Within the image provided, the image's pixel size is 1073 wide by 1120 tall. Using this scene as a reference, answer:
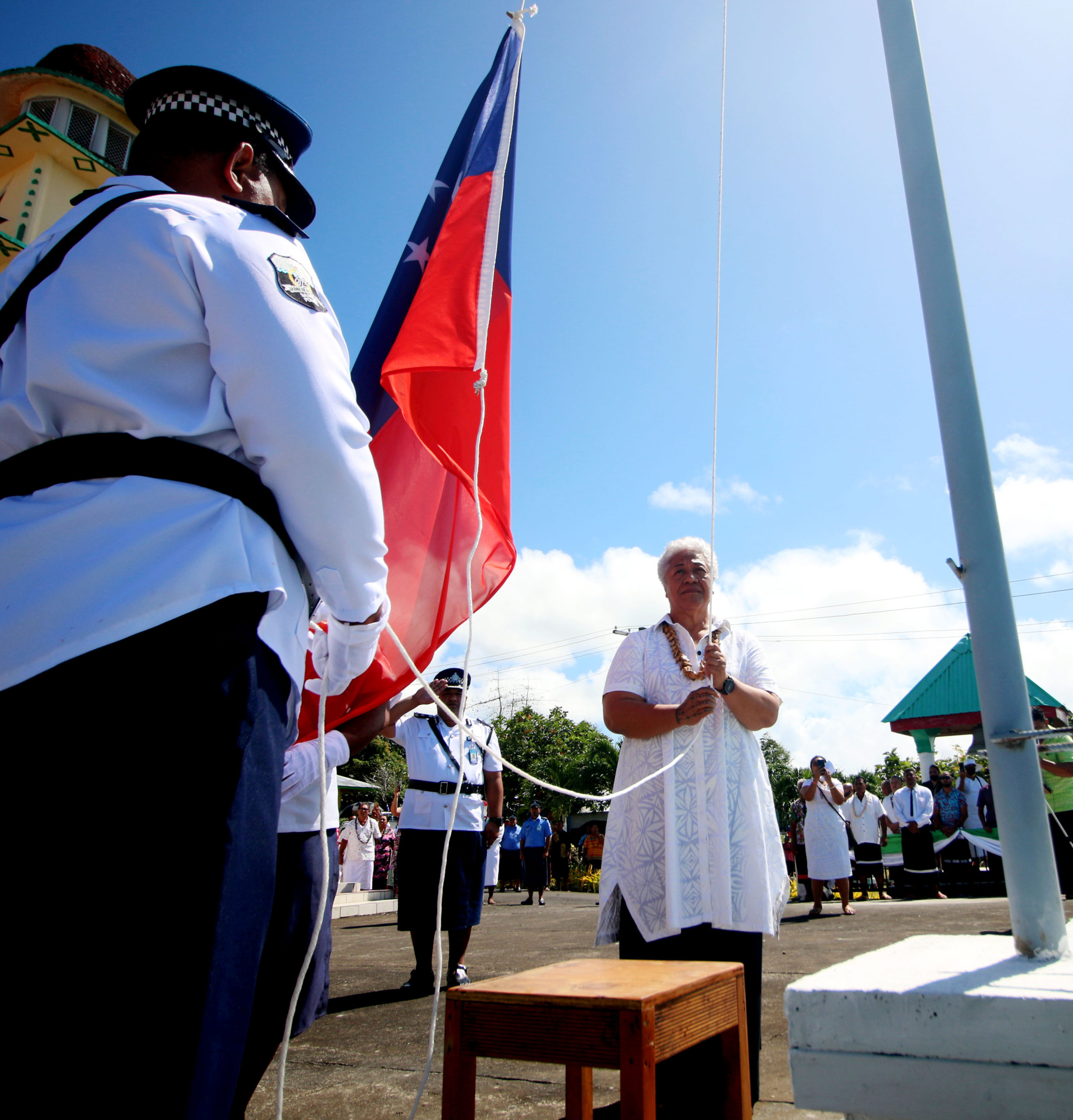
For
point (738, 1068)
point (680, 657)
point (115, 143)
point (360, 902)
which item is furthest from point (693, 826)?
point (360, 902)

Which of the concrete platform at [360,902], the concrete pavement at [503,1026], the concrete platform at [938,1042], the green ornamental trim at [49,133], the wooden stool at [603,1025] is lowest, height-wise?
the concrete platform at [360,902]

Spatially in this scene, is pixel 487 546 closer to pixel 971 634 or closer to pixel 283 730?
pixel 283 730

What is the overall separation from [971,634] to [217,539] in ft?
3.69

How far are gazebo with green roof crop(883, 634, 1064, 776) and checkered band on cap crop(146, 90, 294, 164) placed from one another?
2158 cm

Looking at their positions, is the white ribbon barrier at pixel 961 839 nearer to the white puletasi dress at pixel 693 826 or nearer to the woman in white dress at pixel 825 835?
the woman in white dress at pixel 825 835

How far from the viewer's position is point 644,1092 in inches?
56.9

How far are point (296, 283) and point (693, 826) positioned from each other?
2137 mm

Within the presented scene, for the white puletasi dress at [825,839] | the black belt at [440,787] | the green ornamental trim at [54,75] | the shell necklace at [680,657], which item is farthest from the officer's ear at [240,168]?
the white puletasi dress at [825,839]

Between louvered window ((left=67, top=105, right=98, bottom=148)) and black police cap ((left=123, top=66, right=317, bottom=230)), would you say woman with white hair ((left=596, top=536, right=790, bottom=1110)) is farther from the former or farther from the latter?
louvered window ((left=67, top=105, right=98, bottom=148))

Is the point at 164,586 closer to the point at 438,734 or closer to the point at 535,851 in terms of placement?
the point at 438,734

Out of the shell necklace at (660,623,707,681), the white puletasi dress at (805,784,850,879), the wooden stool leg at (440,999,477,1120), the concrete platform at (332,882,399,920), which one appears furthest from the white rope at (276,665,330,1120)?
the concrete platform at (332,882,399,920)

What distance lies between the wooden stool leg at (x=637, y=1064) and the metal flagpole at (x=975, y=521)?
690 mm

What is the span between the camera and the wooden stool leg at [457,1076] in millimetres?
1650

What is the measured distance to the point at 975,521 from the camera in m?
1.25
